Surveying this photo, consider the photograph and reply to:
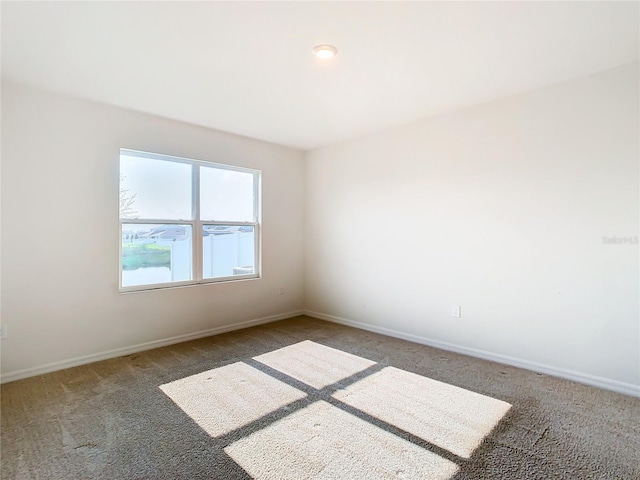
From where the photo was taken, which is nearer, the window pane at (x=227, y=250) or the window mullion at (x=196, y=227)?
the window mullion at (x=196, y=227)

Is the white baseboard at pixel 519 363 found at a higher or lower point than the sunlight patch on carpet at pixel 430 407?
higher

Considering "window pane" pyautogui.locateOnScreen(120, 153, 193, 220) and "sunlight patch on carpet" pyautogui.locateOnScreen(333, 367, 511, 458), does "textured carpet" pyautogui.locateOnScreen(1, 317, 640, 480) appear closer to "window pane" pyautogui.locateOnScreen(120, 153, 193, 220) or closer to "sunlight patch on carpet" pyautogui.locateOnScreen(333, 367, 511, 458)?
"sunlight patch on carpet" pyautogui.locateOnScreen(333, 367, 511, 458)

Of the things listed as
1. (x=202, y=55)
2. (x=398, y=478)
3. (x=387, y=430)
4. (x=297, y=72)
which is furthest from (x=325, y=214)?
(x=398, y=478)

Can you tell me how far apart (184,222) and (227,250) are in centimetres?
68

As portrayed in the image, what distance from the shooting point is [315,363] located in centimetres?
317

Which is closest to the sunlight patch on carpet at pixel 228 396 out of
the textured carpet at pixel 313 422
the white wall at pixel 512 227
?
the textured carpet at pixel 313 422

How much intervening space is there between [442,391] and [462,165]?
2.21 m

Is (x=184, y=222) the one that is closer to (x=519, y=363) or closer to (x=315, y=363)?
(x=315, y=363)

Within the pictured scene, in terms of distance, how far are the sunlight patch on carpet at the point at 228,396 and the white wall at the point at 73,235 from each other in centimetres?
112

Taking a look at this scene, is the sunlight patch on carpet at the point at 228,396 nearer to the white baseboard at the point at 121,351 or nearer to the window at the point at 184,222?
the white baseboard at the point at 121,351

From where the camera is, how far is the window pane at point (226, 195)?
411 cm

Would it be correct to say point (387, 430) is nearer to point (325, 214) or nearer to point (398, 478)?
point (398, 478)

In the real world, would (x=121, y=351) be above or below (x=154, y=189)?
below

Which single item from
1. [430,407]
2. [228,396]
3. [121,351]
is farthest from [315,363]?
[121,351]
